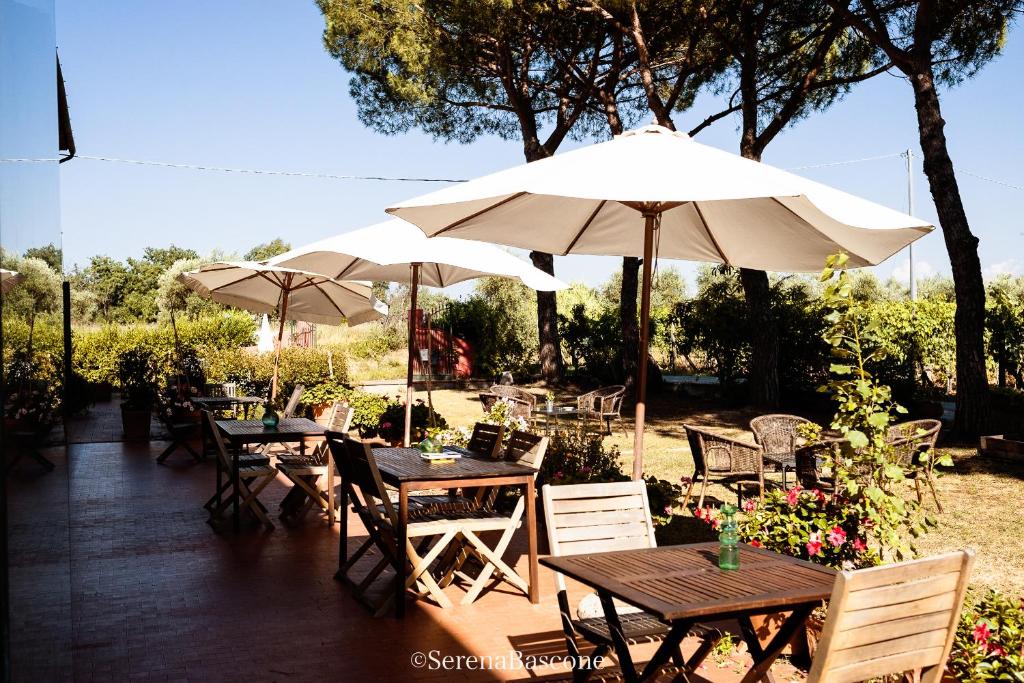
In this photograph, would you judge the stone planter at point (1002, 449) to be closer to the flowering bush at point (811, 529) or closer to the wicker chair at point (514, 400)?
the wicker chair at point (514, 400)

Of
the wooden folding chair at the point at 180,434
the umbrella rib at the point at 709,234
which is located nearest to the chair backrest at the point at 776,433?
the umbrella rib at the point at 709,234

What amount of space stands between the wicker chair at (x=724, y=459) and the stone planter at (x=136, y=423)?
888cm

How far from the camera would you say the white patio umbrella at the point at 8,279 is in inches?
62.7

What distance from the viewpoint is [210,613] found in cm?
479

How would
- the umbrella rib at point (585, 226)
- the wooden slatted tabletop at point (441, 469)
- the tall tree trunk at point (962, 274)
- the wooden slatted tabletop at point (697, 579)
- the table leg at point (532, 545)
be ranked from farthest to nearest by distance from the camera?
1. the tall tree trunk at point (962, 274)
2. the umbrella rib at point (585, 226)
3. the table leg at point (532, 545)
4. the wooden slatted tabletop at point (441, 469)
5. the wooden slatted tabletop at point (697, 579)

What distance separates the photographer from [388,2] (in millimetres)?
18469

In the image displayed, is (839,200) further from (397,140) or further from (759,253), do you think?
(397,140)

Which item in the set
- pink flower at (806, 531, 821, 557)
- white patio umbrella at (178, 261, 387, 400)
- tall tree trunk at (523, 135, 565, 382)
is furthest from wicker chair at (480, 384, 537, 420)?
tall tree trunk at (523, 135, 565, 382)

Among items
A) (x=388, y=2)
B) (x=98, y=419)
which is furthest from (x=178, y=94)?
(x=98, y=419)

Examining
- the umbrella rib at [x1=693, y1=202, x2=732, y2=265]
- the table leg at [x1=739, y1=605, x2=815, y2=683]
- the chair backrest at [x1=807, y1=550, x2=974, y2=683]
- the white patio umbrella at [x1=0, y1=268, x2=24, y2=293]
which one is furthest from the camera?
the umbrella rib at [x1=693, y1=202, x2=732, y2=265]

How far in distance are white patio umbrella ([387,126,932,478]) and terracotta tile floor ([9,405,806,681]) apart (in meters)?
1.22

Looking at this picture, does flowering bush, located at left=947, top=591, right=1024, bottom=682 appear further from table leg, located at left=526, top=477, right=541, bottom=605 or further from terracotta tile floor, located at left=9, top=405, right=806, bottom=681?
table leg, located at left=526, top=477, right=541, bottom=605

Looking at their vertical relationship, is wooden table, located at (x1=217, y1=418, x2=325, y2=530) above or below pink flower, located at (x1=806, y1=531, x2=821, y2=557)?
above

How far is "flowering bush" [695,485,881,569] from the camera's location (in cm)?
384
